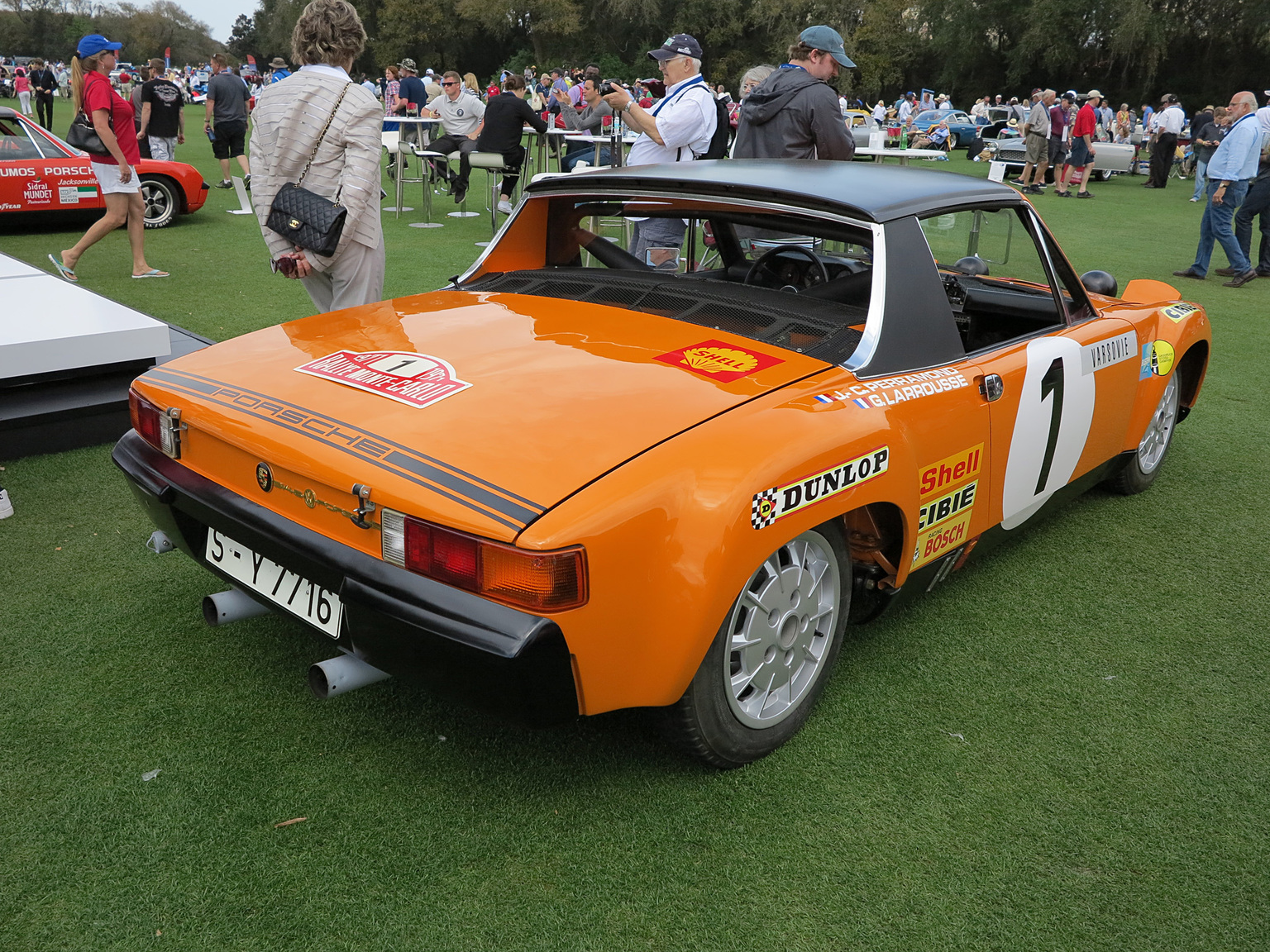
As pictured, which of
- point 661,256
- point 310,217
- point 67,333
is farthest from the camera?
point 661,256

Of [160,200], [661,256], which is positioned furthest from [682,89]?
[160,200]

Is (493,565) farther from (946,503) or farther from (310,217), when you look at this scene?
(310,217)

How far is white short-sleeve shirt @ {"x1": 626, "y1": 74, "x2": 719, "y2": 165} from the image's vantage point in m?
6.03

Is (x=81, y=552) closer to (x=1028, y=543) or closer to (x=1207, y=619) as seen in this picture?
(x=1028, y=543)

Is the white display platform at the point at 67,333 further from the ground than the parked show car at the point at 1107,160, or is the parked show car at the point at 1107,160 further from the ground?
the parked show car at the point at 1107,160

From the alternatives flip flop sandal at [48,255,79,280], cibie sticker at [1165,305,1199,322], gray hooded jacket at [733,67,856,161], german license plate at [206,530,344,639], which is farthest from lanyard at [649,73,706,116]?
flip flop sandal at [48,255,79,280]

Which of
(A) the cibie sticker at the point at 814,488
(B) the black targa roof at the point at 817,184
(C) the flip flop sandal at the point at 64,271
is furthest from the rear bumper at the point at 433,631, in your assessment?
(C) the flip flop sandal at the point at 64,271

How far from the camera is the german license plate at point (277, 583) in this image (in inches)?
87.3

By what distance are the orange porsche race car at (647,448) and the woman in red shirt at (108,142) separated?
204 inches

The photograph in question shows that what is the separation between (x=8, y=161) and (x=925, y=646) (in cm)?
1054

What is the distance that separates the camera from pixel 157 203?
11.0m

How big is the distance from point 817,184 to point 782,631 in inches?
53.7

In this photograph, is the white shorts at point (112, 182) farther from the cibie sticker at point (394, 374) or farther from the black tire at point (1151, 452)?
the black tire at point (1151, 452)

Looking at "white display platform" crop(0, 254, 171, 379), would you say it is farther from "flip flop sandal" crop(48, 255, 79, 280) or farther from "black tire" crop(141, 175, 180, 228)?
"black tire" crop(141, 175, 180, 228)
